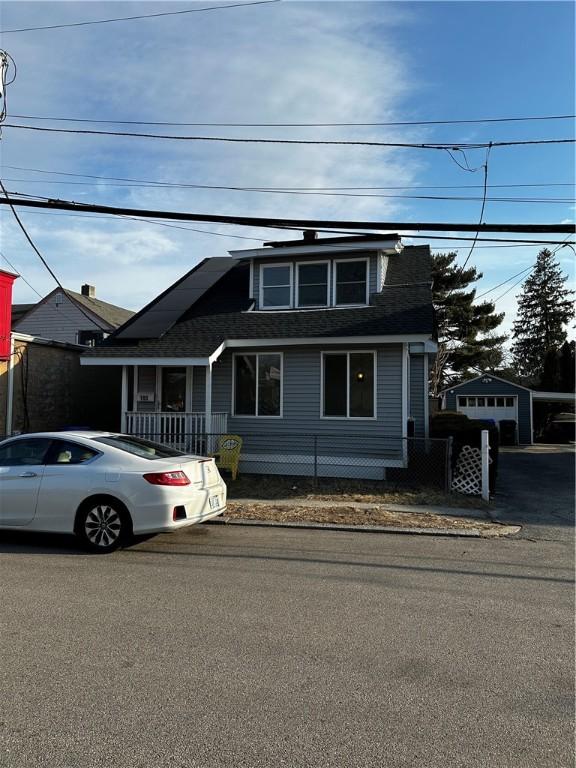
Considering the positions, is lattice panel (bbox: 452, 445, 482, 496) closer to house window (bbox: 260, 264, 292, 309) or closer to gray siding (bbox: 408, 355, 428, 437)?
gray siding (bbox: 408, 355, 428, 437)

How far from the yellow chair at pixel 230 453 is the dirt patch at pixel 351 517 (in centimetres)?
271

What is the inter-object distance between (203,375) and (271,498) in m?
4.81

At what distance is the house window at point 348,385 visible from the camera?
13781mm

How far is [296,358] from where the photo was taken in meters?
14.3

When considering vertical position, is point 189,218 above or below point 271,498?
above

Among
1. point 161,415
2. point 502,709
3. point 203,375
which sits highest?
point 203,375

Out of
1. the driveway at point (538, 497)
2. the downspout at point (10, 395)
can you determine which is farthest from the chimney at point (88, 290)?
the driveway at point (538, 497)

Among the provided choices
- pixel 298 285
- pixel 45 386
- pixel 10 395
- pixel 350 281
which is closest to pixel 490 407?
pixel 350 281

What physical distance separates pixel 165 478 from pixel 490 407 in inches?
1220

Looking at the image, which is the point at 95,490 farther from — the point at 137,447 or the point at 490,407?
the point at 490,407

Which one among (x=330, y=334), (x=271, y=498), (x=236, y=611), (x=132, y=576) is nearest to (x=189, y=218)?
(x=330, y=334)

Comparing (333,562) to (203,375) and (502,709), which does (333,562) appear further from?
(203,375)

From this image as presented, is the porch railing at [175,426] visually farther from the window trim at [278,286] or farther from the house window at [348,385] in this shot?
the window trim at [278,286]

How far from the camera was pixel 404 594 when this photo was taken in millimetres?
5766
